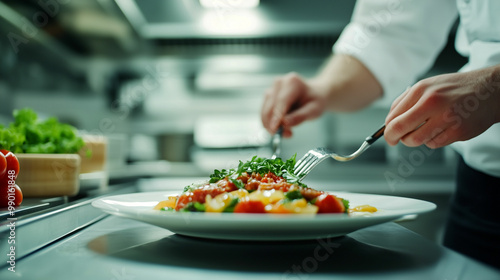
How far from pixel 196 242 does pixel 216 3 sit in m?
1.97

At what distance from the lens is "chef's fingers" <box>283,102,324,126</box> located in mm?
1317

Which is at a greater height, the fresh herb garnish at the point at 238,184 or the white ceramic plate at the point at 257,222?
the fresh herb garnish at the point at 238,184

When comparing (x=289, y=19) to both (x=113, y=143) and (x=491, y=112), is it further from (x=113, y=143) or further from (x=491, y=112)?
(x=491, y=112)

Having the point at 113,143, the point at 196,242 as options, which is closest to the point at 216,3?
the point at 113,143

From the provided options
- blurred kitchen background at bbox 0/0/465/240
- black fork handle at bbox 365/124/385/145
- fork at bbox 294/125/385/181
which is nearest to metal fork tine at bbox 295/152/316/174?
fork at bbox 294/125/385/181

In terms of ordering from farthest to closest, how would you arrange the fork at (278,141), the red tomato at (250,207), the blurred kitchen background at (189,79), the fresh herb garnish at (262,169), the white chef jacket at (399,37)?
the blurred kitchen background at (189,79) → the white chef jacket at (399,37) → the fork at (278,141) → the fresh herb garnish at (262,169) → the red tomato at (250,207)

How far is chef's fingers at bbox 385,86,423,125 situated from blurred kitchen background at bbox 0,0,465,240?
1094 millimetres

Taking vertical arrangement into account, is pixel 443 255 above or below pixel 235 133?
below

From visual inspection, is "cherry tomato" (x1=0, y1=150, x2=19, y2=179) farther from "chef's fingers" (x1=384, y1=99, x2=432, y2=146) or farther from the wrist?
the wrist

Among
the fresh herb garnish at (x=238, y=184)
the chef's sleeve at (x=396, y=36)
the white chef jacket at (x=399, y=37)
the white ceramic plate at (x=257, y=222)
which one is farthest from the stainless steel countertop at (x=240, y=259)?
the chef's sleeve at (x=396, y=36)

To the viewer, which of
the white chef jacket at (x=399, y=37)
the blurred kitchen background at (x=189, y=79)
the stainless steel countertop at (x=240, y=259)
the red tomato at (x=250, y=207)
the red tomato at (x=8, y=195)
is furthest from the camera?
the blurred kitchen background at (x=189, y=79)

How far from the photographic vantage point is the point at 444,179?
284 centimetres

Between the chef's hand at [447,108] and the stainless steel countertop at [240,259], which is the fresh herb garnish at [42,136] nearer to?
the stainless steel countertop at [240,259]

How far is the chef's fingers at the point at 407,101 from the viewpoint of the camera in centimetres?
74
